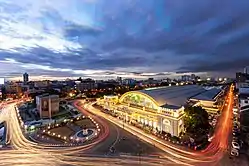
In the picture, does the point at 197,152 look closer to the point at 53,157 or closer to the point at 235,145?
the point at 235,145

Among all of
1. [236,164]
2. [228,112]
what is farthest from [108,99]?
[236,164]

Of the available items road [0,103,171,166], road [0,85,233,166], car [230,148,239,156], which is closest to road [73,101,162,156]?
road [0,85,233,166]

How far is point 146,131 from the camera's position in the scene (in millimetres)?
31000

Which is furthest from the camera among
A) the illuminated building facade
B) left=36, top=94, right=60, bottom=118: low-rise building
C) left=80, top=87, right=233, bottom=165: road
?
left=36, top=94, right=60, bottom=118: low-rise building

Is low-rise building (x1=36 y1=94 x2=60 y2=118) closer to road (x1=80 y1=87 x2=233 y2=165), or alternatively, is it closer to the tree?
road (x1=80 y1=87 x2=233 y2=165)

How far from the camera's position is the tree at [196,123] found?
27234 mm

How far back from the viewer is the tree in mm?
27234

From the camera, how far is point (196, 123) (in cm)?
2788

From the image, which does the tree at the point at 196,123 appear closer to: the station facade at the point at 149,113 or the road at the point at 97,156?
the station facade at the point at 149,113

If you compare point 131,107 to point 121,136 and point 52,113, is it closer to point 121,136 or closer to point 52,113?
point 121,136

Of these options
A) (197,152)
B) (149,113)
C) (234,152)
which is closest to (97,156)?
(197,152)

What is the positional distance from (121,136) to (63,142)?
26.2ft

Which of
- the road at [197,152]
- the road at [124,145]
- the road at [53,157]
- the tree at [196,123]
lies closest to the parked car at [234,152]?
the road at [197,152]

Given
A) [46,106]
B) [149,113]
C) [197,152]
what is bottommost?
[197,152]
